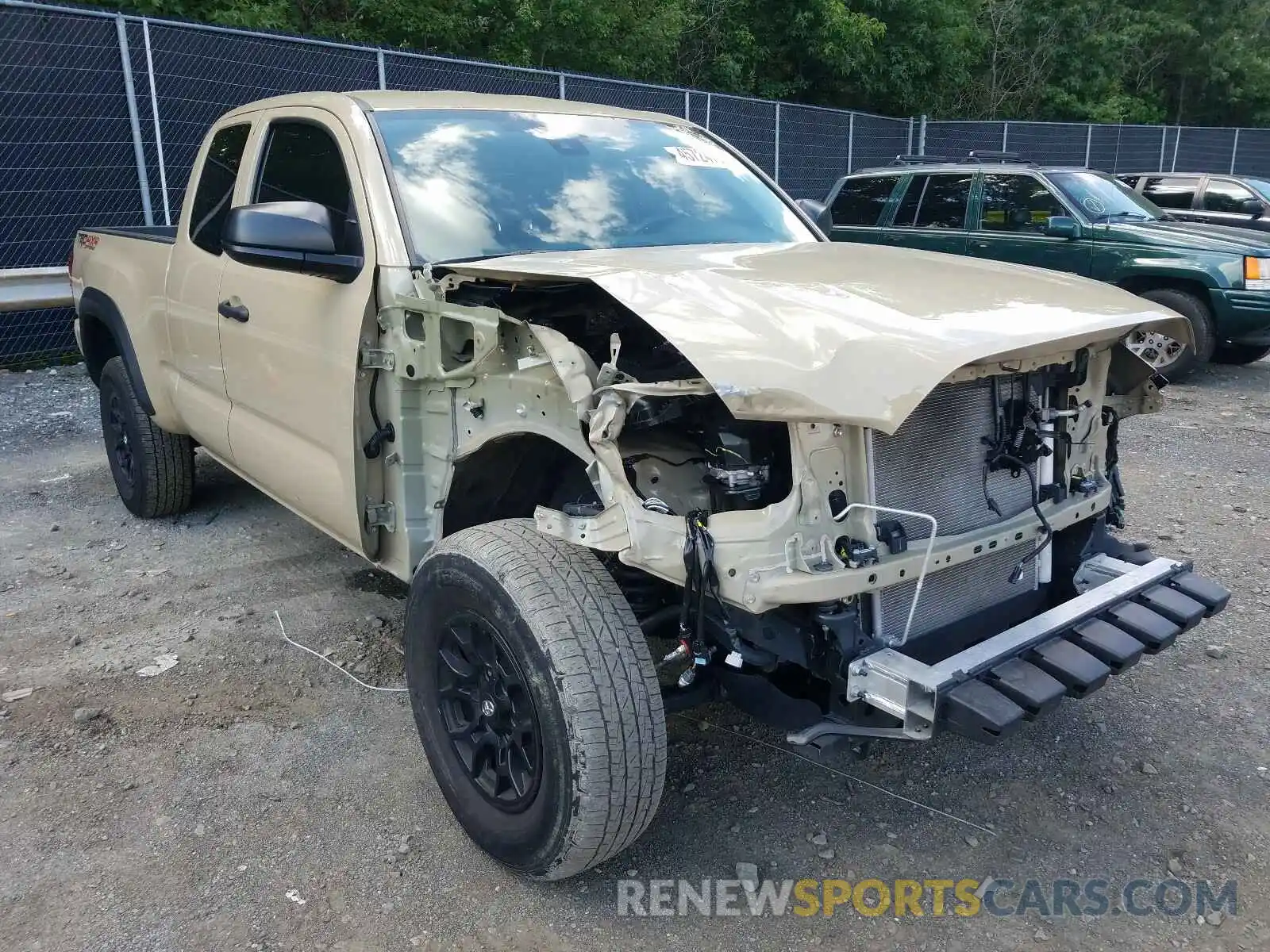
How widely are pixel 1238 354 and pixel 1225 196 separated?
3.24 m

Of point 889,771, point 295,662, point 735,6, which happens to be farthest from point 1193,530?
point 735,6

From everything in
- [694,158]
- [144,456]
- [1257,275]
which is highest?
[694,158]

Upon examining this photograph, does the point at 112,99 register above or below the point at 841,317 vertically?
above

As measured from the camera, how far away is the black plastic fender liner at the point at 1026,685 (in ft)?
7.34

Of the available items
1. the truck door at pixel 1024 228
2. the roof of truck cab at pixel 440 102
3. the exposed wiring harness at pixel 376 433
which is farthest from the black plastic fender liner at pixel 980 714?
the truck door at pixel 1024 228

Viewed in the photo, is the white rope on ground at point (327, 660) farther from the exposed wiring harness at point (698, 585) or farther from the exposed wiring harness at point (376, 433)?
the exposed wiring harness at point (698, 585)

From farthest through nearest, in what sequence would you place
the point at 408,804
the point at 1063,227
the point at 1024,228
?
the point at 1024,228
the point at 1063,227
the point at 408,804

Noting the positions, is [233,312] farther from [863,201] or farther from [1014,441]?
[863,201]

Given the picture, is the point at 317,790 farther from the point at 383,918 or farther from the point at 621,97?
the point at 621,97

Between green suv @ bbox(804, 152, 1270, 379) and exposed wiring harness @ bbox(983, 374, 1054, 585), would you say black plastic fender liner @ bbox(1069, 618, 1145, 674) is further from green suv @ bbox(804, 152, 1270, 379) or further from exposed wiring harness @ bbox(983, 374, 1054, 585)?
green suv @ bbox(804, 152, 1270, 379)

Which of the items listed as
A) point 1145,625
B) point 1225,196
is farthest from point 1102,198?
point 1145,625

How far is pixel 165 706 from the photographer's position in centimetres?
352

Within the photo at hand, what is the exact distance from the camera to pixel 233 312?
3.88m

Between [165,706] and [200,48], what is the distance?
7654 millimetres
